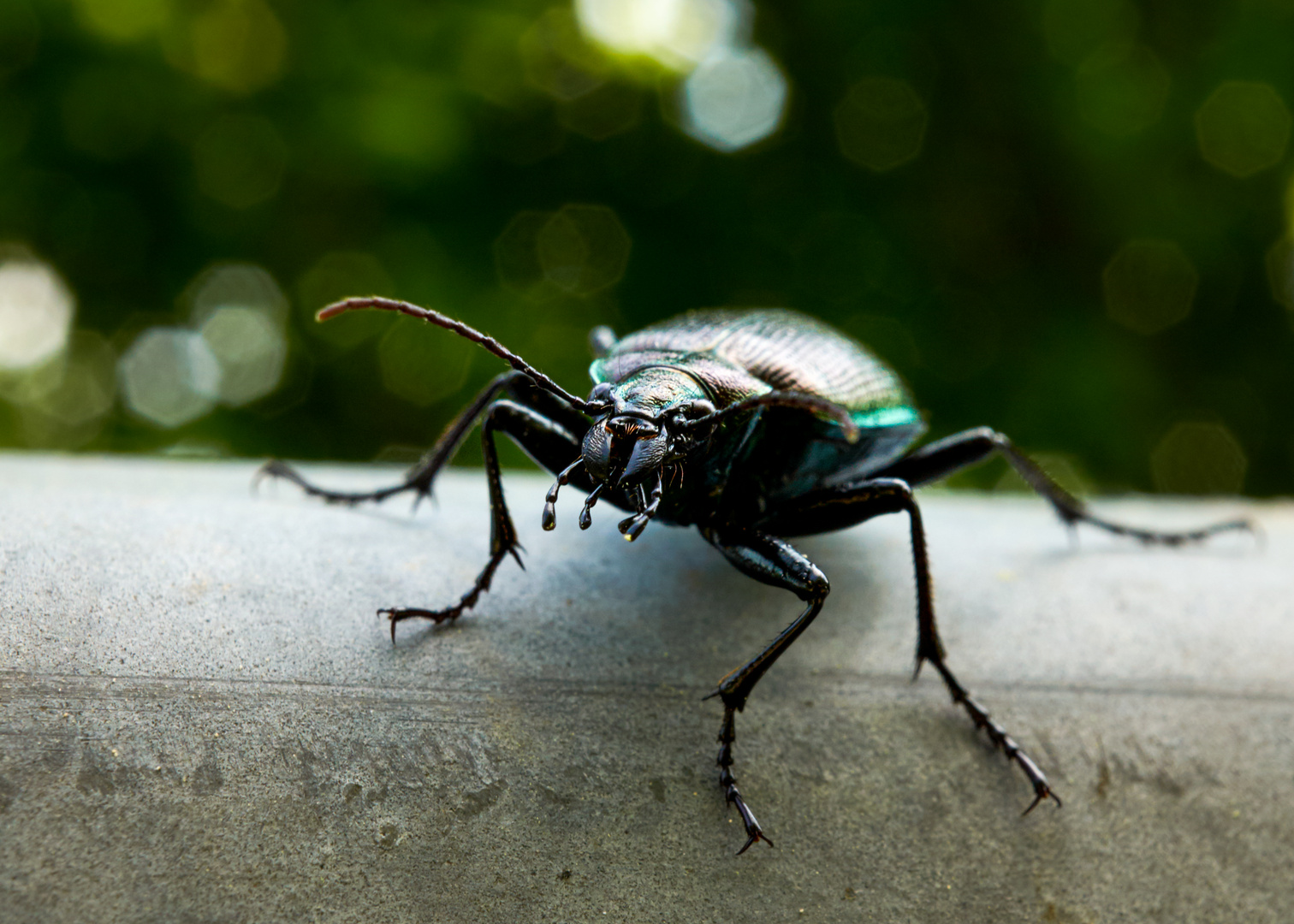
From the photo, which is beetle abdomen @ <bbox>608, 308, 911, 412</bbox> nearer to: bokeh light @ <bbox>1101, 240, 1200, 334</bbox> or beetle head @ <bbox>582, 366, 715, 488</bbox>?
beetle head @ <bbox>582, 366, 715, 488</bbox>

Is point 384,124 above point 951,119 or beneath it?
beneath

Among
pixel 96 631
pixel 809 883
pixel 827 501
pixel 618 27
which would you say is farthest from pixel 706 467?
pixel 618 27

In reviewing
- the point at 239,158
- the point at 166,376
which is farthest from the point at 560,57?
the point at 166,376

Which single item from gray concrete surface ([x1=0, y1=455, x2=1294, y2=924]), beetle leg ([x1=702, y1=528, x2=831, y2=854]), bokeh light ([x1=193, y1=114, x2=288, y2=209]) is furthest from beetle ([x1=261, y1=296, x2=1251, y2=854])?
bokeh light ([x1=193, y1=114, x2=288, y2=209])

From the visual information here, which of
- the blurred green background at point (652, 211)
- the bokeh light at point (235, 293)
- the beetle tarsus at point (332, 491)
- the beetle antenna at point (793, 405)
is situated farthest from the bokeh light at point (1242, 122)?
the bokeh light at point (235, 293)

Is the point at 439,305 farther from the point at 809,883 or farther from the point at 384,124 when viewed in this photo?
the point at 809,883

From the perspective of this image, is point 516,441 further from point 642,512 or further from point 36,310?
point 36,310
